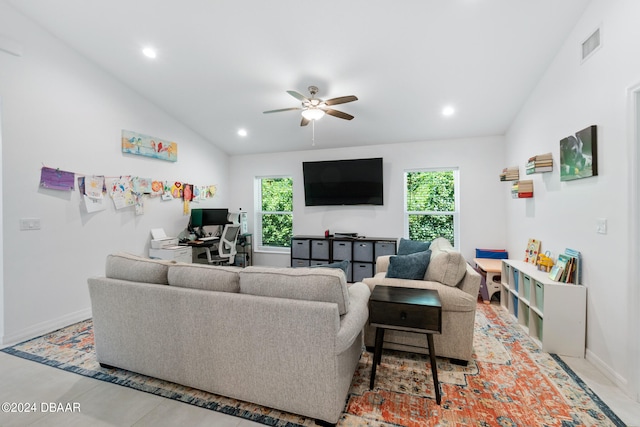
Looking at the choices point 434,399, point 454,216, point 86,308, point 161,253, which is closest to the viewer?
point 434,399

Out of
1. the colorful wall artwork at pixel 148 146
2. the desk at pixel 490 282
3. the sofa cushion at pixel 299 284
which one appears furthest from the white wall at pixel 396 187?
the sofa cushion at pixel 299 284

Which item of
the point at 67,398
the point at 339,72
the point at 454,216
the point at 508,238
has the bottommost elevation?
the point at 67,398

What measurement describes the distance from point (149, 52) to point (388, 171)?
3838 mm

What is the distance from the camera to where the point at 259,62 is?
3.20m

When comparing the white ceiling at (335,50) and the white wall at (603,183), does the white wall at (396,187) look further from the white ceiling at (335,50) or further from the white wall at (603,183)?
the white wall at (603,183)

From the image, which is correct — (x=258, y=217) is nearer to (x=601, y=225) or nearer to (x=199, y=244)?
(x=199, y=244)

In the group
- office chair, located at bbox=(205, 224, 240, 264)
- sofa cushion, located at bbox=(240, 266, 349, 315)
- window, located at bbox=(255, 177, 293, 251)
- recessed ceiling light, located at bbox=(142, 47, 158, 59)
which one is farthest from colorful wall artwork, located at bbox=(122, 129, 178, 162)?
sofa cushion, located at bbox=(240, 266, 349, 315)

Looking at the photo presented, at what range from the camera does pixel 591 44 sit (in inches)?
89.4

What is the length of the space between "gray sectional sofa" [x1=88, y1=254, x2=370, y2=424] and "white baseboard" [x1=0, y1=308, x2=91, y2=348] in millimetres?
1383

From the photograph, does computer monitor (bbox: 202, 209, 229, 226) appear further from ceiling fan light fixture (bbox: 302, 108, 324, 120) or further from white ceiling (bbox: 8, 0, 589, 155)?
ceiling fan light fixture (bbox: 302, 108, 324, 120)

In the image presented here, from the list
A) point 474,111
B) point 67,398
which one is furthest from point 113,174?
point 474,111

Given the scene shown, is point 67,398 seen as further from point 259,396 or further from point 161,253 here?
point 161,253

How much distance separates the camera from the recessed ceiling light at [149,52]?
10.5 ft

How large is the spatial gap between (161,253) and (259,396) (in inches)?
123
